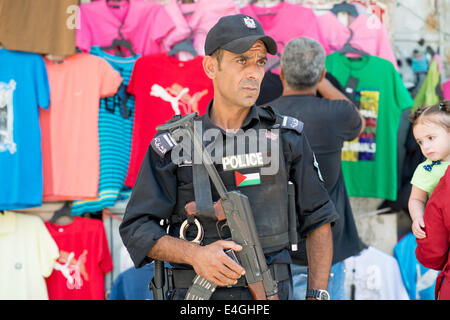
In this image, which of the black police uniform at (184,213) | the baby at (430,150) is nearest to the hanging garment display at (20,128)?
the black police uniform at (184,213)

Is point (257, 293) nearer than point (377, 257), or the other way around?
point (257, 293)

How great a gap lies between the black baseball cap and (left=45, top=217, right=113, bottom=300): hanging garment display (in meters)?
2.34

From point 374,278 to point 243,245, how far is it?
2.54 m

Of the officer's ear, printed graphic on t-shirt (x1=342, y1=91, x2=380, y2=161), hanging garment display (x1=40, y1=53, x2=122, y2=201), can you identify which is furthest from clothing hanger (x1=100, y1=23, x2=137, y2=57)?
the officer's ear

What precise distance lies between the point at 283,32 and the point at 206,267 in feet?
8.73

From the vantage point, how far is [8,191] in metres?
3.96

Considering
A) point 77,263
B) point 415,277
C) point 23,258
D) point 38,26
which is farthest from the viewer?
point 415,277

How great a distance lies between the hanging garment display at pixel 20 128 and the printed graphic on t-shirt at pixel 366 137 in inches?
90.6

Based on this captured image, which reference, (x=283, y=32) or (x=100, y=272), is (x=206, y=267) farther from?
(x=283, y=32)

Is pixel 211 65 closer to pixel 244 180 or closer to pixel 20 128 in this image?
pixel 244 180

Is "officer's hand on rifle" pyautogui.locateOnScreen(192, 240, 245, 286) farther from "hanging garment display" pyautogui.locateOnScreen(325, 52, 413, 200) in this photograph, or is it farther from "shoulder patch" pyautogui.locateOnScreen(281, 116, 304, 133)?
"hanging garment display" pyautogui.locateOnScreen(325, 52, 413, 200)

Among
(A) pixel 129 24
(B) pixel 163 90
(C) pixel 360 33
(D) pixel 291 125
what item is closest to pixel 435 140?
(D) pixel 291 125

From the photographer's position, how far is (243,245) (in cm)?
212

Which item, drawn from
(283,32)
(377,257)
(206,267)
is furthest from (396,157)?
(206,267)
